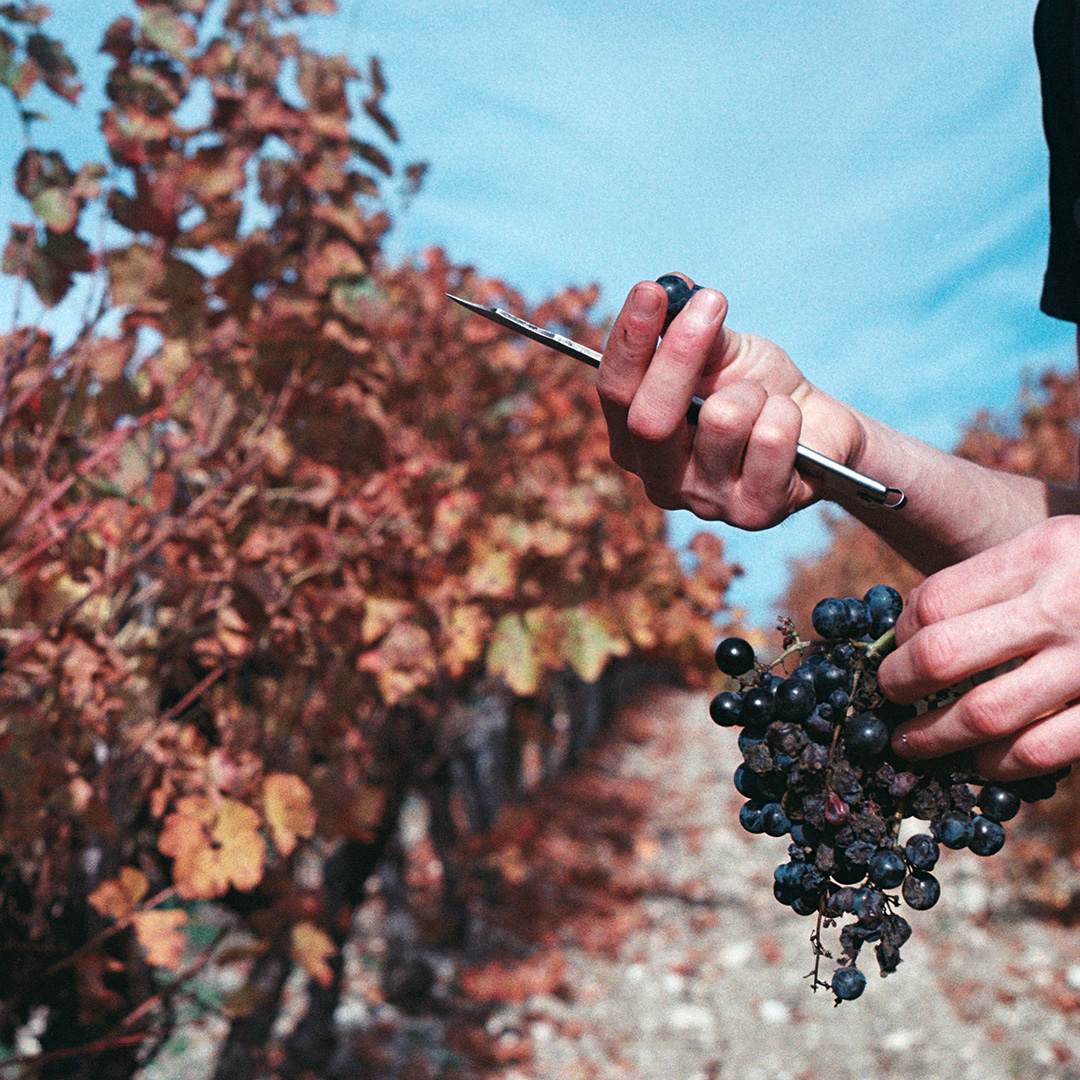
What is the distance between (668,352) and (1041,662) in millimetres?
523

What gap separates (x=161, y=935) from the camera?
2172 millimetres

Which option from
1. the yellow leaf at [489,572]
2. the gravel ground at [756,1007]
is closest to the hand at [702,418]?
the yellow leaf at [489,572]

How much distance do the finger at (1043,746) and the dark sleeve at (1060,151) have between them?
88cm

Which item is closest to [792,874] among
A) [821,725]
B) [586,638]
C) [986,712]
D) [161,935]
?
[821,725]

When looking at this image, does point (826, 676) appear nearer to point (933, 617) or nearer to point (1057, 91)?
point (933, 617)

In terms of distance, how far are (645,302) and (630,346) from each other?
0.19 feet

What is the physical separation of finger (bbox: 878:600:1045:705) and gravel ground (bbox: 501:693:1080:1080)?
4392mm

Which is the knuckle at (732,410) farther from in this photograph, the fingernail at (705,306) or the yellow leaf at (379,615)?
the yellow leaf at (379,615)

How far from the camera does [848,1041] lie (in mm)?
5195

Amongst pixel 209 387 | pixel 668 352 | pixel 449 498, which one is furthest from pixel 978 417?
pixel 668 352

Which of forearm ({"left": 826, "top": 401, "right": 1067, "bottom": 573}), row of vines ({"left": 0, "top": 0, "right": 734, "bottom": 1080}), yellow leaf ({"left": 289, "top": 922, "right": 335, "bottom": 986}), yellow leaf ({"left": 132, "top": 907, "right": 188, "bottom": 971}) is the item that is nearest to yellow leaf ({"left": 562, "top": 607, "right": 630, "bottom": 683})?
row of vines ({"left": 0, "top": 0, "right": 734, "bottom": 1080})

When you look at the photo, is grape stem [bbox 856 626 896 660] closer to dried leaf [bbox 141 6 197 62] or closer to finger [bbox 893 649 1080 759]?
finger [bbox 893 649 1080 759]

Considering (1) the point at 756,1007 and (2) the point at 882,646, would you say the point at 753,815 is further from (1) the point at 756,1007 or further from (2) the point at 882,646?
(1) the point at 756,1007

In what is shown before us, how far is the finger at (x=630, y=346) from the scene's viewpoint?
3.84 ft
